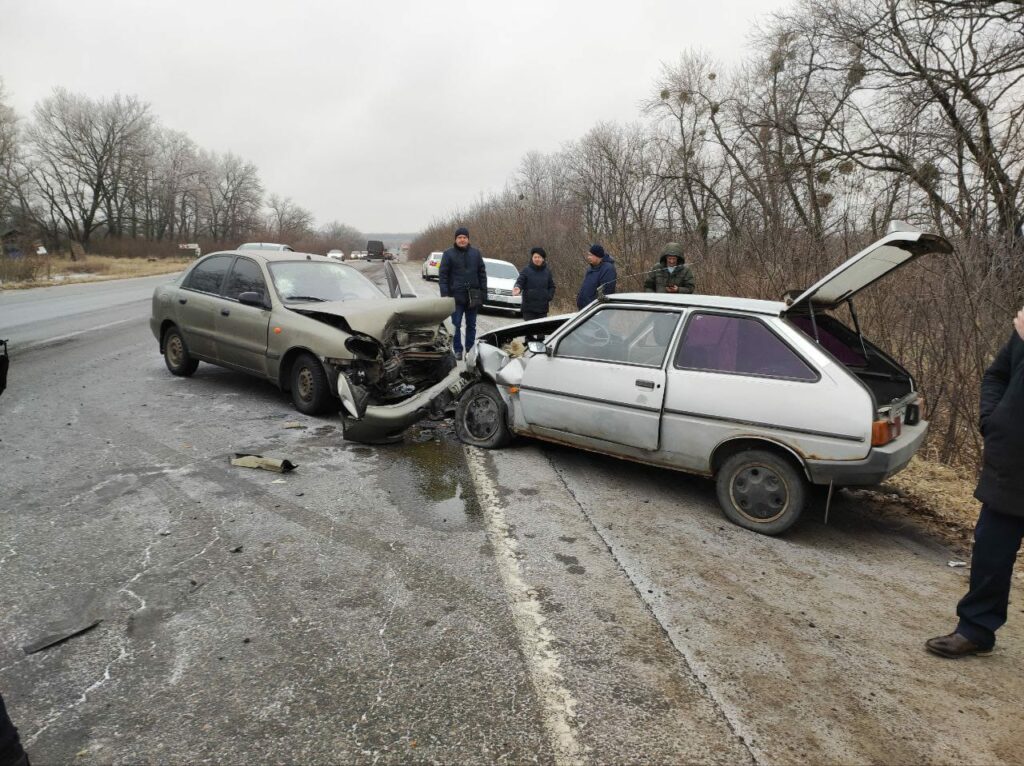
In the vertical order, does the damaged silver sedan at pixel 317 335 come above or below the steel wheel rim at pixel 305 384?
above

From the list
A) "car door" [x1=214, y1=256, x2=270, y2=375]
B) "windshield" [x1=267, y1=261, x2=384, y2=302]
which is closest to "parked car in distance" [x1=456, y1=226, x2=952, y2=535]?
"windshield" [x1=267, y1=261, x2=384, y2=302]

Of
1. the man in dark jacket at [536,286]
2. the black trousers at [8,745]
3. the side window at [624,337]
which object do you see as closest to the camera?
the black trousers at [8,745]

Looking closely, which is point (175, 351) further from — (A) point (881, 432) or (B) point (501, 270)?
(B) point (501, 270)

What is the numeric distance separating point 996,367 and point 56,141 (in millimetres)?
82378

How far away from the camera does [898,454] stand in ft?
12.4

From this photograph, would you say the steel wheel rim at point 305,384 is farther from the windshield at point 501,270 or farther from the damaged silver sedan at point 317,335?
the windshield at point 501,270

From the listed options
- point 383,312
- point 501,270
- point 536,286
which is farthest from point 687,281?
point 501,270

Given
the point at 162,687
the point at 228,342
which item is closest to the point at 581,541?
the point at 162,687

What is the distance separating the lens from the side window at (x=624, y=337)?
4641 mm

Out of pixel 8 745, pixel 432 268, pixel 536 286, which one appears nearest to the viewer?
pixel 8 745

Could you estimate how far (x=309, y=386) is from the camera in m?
6.35

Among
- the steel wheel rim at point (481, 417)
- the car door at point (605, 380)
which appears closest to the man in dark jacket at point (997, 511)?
the car door at point (605, 380)

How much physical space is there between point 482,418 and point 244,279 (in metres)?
3.46

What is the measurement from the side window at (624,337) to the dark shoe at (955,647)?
2335mm
